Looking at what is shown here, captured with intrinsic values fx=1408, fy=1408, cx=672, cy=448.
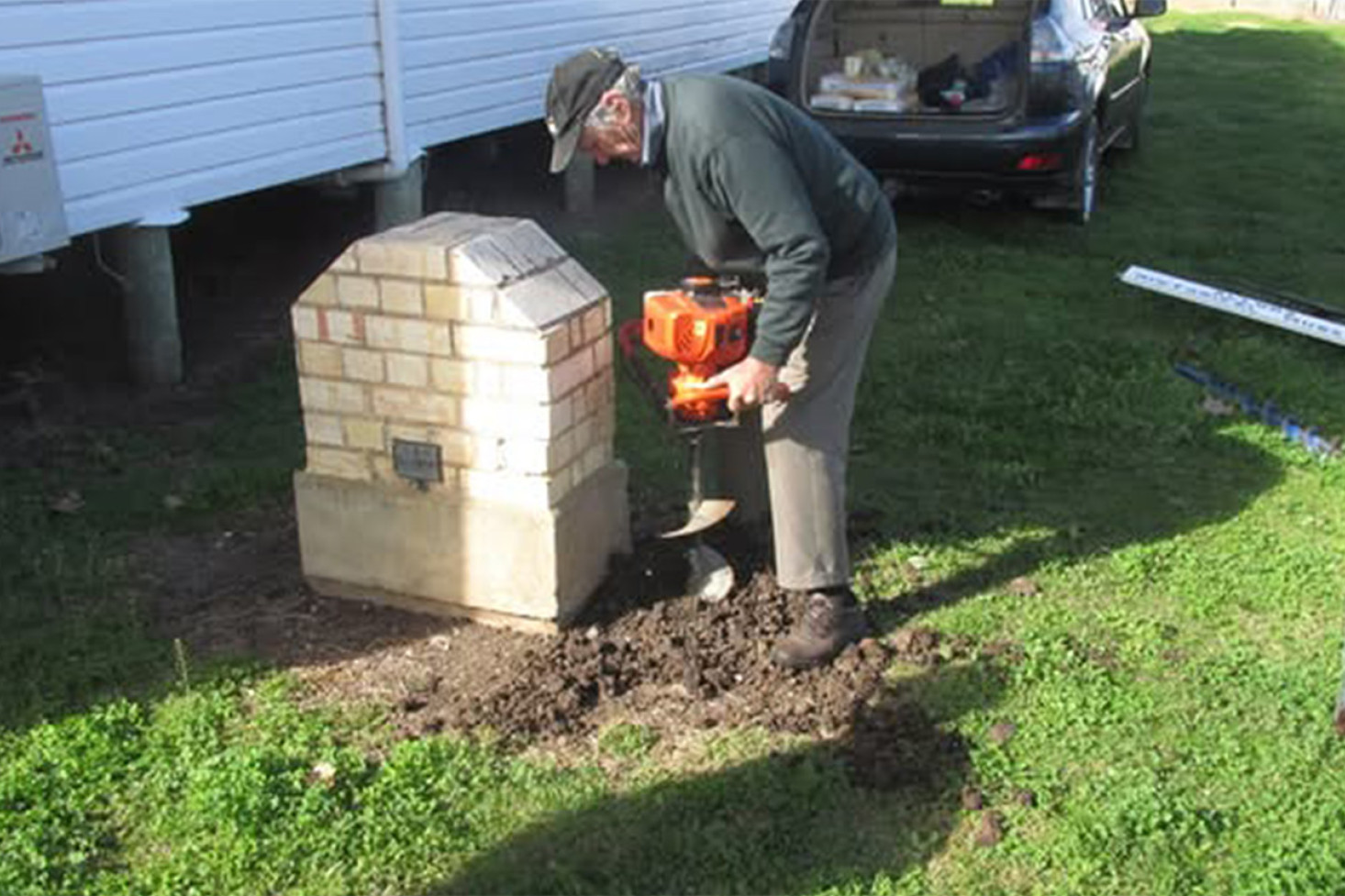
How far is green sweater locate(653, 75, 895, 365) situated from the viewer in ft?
10.9

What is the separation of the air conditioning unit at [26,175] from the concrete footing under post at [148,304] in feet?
2.43

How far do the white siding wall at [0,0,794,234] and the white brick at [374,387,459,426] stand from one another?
226cm

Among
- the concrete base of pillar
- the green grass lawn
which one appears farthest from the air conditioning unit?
the concrete base of pillar

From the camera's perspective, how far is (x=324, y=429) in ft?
13.6

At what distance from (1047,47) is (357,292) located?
565 cm

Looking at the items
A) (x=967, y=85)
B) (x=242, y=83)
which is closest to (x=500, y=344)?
(x=242, y=83)

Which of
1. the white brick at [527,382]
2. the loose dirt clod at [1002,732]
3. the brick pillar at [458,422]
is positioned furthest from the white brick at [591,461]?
the loose dirt clod at [1002,732]

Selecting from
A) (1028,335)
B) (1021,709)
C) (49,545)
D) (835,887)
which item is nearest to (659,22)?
(1028,335)

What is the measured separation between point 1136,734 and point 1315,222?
7251 millimetres

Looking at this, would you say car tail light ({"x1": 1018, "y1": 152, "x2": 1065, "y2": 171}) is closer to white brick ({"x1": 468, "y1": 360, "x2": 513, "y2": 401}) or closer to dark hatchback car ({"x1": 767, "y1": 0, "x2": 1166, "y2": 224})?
dark hatchback car ({"x1": 767, "y1": 0, "x2": 1166, "y2": 224})

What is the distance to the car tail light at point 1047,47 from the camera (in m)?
8.27

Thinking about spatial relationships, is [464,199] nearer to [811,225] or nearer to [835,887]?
[811,225]

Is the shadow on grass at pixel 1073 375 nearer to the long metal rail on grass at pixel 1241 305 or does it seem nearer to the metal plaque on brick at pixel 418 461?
the long metal rail on grass at pixel 1241 305

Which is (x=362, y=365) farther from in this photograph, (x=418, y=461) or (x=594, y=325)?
(x=594, y=325)
